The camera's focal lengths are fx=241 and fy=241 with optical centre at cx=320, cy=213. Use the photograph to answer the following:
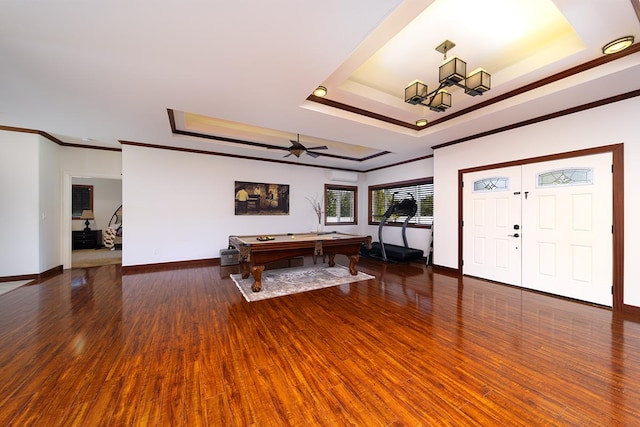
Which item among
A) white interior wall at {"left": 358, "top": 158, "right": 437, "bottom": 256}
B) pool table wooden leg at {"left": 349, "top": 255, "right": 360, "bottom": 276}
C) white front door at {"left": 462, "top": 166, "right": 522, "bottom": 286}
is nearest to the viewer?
white front door at {"left": 462, "top": 166, "right": 522, "bottom": 286}

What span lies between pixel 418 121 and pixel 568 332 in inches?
142

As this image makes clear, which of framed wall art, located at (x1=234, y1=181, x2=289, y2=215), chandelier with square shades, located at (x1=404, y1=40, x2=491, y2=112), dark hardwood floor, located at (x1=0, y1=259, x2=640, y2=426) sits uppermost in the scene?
chandelier with square shades, located at (x1=404, y1=40, x2=491, y2=112)

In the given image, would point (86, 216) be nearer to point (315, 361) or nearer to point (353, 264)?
point (353, 264)

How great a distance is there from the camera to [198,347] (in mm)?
2314

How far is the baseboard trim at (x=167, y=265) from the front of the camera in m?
5.18

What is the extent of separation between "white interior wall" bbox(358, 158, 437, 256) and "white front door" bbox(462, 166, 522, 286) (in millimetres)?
1017

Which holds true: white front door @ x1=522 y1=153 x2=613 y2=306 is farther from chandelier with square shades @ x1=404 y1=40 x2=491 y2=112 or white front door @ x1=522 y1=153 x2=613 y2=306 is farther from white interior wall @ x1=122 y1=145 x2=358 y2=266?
white interior wall @ x1=122 y1=145 x2=358 y2=266

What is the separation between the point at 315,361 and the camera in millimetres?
2109

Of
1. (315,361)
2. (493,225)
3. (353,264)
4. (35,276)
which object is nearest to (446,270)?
(493,225)

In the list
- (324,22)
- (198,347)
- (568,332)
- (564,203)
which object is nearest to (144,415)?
(198,347)

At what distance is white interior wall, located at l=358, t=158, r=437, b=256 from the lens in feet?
20.9

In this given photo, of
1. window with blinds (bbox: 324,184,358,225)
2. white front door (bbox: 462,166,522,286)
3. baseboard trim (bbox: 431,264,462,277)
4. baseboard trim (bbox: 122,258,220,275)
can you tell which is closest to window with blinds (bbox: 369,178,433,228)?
window with blinds (bbox: 324,184,358,225)

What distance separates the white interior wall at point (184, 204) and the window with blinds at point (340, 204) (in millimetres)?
1381

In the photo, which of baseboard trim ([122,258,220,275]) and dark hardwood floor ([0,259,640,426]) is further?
baseboard trim ([122,258,220,275])
